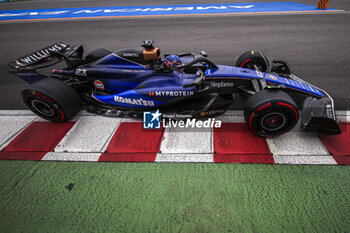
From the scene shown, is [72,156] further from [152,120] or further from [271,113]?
[271,113]

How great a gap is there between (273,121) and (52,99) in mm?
3631

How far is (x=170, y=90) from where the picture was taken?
376 cm

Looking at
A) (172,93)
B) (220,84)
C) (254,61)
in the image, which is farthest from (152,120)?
(254,61)

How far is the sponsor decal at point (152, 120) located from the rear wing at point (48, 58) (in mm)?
2100

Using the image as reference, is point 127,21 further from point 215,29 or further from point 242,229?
point 242,229

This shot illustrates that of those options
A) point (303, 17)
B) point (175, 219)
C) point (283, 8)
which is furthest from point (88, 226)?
point (283, 8)

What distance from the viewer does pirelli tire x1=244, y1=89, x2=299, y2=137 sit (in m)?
3.07

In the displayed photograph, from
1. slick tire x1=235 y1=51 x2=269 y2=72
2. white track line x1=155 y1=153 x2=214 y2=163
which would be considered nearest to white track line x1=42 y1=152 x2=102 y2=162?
white track line x1=155 y1=153 x2=214 y2=163

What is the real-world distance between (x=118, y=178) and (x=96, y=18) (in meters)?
12.1

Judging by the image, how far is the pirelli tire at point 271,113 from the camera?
10.1 feet

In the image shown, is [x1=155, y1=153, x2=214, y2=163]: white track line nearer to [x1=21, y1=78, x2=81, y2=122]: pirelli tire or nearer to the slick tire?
[x1=21, y1=78, x2=81, y2=122]: pirelli tire

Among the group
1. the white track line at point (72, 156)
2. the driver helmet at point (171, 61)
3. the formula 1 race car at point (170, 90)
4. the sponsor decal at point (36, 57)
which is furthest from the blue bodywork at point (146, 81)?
the white track line at point (72, 156)

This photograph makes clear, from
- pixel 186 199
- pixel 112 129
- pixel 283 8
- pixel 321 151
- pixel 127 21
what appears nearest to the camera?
pixel 186 199

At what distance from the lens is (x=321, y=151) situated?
328 centimetres
